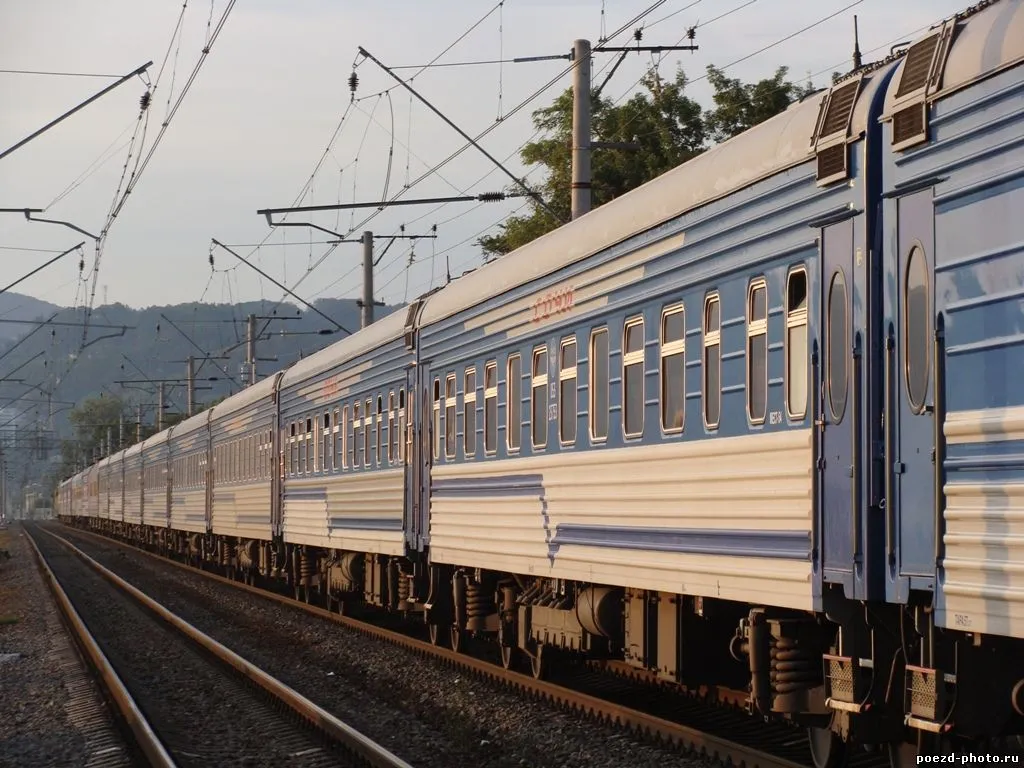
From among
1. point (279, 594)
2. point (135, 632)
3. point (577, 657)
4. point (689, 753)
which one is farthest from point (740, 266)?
point (279, 594)

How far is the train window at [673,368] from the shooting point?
1040cm

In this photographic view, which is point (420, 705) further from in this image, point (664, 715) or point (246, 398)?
point (246, 398)

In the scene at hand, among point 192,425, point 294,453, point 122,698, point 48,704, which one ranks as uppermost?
point 192,425

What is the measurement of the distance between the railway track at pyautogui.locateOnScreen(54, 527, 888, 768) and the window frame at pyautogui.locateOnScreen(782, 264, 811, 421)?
84.5 inches

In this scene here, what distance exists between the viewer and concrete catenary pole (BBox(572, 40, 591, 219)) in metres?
18.9

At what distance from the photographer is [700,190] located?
10.1m

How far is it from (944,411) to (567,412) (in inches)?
219

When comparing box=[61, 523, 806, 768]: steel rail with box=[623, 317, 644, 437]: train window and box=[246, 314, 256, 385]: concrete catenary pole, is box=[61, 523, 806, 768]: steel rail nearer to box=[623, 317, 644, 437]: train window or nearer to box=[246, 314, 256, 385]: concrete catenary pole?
box=[623, 317, 644, 437]: train window

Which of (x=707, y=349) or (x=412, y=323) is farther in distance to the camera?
(x=412, y=323)

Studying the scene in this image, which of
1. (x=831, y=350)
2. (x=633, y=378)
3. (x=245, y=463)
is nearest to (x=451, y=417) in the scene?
(x=633, y=378)

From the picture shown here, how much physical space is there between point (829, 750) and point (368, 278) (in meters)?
24.6

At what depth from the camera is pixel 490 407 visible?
49.0 feet

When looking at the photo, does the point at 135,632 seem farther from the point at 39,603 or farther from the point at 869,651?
the point at 869,651

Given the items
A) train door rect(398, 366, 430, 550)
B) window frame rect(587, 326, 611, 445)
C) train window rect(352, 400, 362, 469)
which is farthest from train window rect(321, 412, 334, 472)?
window frame rect(587, 326, 611, 445)
